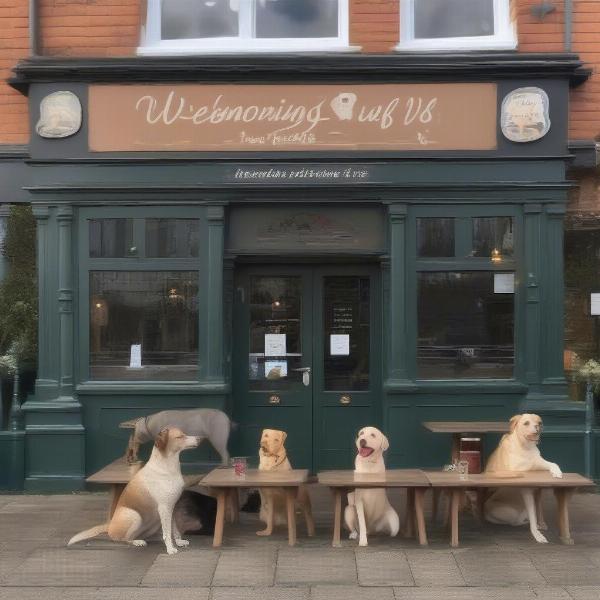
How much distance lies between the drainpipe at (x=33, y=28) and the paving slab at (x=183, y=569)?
18.5 feet

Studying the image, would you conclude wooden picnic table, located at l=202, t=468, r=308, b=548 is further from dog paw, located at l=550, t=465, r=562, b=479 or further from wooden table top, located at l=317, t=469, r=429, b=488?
dog paw, located at l=550, t=465, r=562, b=479

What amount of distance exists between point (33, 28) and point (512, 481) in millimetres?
6781

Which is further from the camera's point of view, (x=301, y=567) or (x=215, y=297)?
(x=215, y=297)

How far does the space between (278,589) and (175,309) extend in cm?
424

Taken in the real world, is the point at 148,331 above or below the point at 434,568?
above

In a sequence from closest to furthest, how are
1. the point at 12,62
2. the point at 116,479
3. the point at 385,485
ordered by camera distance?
the point at 385,485, the point at 116,479, the point at 12,62

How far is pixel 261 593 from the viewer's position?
646 centimetres

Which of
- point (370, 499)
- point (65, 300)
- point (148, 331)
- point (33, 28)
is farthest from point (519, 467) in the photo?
point (33, 28)

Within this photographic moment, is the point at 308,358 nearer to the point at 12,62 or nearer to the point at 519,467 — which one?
the point at 519,467

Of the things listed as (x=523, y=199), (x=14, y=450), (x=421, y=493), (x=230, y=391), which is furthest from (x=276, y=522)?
(x=523, y=199)

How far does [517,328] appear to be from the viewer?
10.1m

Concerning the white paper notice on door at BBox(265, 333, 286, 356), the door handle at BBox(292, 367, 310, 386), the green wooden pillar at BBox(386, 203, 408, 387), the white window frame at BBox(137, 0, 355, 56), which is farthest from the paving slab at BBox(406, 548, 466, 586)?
the white window frame at BBox(137, 0, 355, 56)

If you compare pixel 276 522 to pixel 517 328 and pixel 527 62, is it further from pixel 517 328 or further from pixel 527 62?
pixel 527 62

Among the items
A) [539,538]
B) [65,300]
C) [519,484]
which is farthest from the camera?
[65,300]
